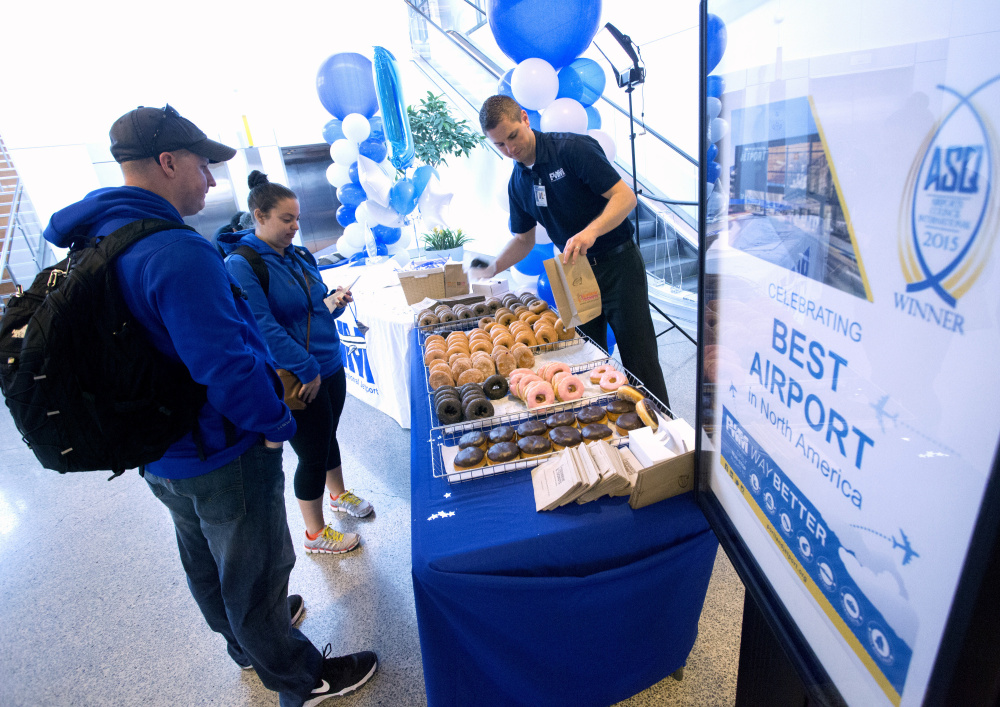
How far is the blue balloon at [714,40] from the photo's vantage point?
0.68 m

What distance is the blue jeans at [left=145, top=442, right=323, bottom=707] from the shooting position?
1361 mm

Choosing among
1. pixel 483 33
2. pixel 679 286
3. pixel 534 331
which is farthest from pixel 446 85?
pixel 534 331

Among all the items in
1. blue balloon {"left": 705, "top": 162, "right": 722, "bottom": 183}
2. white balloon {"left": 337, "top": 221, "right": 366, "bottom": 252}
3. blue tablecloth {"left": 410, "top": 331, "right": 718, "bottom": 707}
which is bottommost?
blue tablecloth {"left": 410, "top": 331, "right": 718, "bottom": 707}

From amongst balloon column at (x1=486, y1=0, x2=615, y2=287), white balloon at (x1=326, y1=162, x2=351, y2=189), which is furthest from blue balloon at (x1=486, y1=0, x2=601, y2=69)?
white balloon at (x1=326, y1=162, x2=351, y2=189)

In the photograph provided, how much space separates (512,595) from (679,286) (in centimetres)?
492

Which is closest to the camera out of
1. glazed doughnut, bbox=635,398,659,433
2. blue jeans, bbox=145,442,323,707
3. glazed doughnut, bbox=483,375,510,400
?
blue jeans, bbox=145,442,323,707

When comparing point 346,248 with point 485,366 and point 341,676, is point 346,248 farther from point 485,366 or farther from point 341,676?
point 341,676

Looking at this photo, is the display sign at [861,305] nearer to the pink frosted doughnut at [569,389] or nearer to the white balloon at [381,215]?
the pink frosted doughnut at [569,389]

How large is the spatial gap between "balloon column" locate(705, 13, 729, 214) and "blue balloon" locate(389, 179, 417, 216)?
528 cm

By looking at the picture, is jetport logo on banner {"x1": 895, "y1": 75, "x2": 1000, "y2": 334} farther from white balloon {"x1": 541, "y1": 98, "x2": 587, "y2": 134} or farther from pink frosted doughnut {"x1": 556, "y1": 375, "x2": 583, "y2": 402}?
white balloon {"x1": 541, "y1": 98, "x2": 587, "y2": 134}

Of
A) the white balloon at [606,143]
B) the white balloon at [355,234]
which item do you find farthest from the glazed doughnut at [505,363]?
the white balloon at [355,234]

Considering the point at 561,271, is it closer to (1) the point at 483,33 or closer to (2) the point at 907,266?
(2) the point at 907,266

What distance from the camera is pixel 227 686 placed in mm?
1933

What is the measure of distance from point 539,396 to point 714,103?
1.12 m
